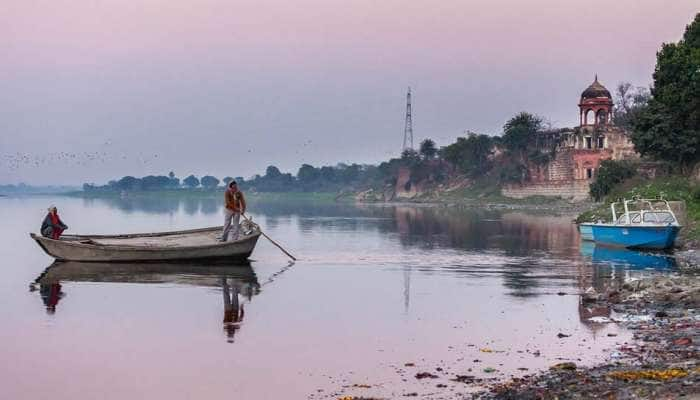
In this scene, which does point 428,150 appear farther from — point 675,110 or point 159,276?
point 159,276

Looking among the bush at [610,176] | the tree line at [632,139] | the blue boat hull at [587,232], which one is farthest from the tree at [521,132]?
the blue boat hull at [587,232]

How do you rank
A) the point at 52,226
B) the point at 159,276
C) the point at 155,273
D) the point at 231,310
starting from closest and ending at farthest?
1. the point at 231,310
2. the point at 159,276
3. the point at 155,273
4. the point at 52,226

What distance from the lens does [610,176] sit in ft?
196

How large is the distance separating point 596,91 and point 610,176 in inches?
1499

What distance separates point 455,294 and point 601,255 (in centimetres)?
1180

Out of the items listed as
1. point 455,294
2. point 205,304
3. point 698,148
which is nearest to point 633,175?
point 698,148

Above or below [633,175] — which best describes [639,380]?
below

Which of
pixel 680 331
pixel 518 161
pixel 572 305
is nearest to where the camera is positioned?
pixel 680 331

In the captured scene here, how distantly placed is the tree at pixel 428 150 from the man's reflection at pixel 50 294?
369ft

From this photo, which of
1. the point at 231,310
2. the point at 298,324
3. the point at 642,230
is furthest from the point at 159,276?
the point at 642,230

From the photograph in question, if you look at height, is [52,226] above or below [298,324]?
above

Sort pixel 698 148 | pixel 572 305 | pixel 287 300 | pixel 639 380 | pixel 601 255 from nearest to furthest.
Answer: pixel 639 380 → pixel 572 305 → pixel 287 300 → pixel 601 255 → pixel 698 148

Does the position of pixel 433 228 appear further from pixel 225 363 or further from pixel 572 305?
pixel 225 363

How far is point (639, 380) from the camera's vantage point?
1114 cm
